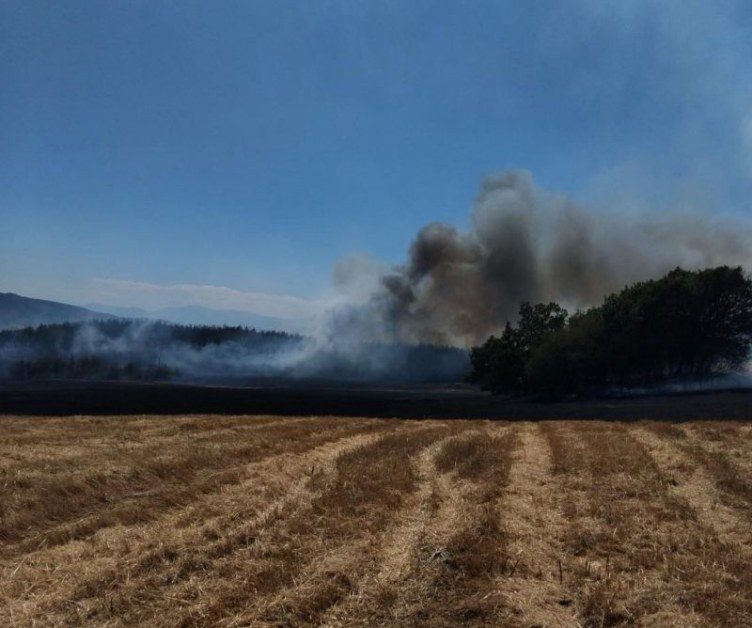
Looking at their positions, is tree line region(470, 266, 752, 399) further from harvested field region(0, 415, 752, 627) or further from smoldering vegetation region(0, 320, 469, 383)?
smoldering vegetation region(0, 320, 469, 383)

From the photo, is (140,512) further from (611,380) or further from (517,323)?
(517,323)

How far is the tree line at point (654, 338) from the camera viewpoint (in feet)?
206

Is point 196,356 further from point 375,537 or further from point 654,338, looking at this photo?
point 375,537

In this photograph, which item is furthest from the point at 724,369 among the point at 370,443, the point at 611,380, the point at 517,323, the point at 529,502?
the point at 529,502

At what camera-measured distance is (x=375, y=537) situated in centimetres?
956

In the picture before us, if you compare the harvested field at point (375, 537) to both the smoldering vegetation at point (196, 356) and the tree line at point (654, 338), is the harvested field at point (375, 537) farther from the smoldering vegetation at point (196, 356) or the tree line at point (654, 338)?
the smoldering vegetation at point (196, 356)

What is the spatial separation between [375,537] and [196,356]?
554ft

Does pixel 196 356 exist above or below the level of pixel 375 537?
above

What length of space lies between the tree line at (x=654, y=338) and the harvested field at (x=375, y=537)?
4897cm

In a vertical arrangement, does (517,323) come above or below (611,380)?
above

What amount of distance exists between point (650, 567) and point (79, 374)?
151667 mm

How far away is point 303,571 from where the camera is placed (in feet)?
26.5

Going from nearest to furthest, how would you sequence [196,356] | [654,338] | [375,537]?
[375,537]
[654,338]
[196,356]

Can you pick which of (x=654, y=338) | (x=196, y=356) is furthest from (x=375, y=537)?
(x=196, y=356)
